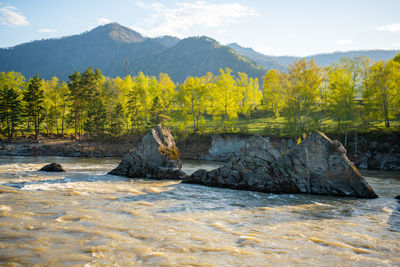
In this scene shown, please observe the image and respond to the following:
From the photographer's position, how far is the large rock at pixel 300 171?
16047 millimetres

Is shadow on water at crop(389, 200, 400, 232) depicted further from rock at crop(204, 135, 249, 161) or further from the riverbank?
rock at crop(204, 135, 249, 161)

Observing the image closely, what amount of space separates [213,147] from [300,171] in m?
28.5

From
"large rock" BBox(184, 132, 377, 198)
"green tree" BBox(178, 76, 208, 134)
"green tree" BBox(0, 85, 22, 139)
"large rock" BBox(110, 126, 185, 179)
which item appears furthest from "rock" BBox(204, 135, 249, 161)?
"green tree" BBox(0, 85, 22, 139)

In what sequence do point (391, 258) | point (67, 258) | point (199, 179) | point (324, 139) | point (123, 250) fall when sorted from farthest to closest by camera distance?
point (199, 179)
point (324, 139)
point (391, 258)
point (123, 250)
point (67, 258)

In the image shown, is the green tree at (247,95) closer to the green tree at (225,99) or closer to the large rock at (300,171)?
the green tree at (225,99)

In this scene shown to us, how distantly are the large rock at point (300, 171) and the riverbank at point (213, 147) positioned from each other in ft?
56.9

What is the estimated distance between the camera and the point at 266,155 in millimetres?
17844

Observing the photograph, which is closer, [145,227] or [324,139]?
[145,227]

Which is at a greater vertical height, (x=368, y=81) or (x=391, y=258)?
(x=368, y=81)

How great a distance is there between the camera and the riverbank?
34.3 m

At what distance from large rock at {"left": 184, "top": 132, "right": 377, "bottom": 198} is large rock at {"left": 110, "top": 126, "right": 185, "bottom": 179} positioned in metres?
4.69

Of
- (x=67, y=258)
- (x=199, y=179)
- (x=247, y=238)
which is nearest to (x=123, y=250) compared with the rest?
(x=67, y=258)

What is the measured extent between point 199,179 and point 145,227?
35.8 feet

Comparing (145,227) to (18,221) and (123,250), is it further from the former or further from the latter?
(18,221)
